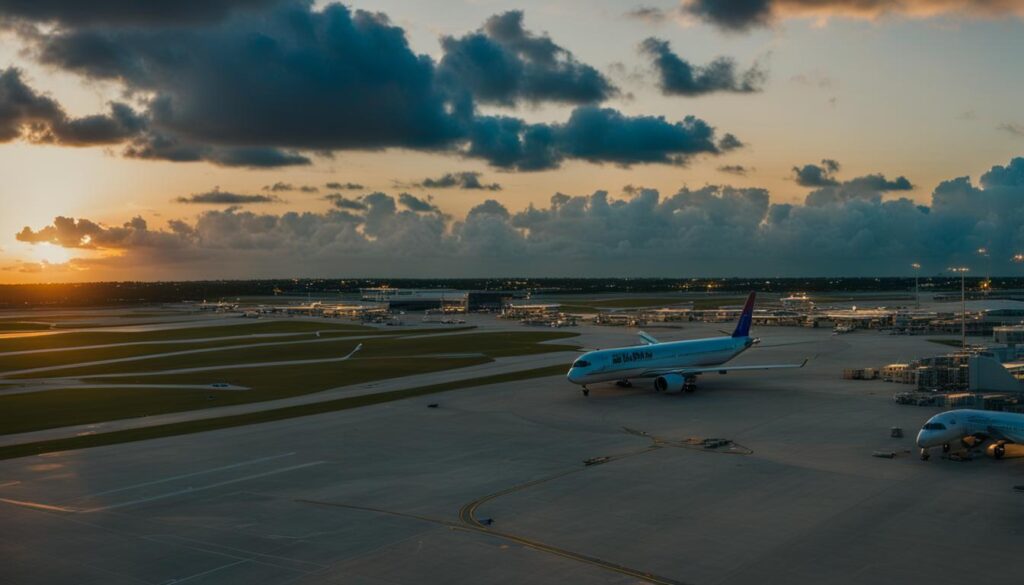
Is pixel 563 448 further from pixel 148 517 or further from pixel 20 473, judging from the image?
pixel 20 473

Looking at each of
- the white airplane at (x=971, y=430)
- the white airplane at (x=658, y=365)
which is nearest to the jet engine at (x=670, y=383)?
the white airplane at (x=658, y=365)

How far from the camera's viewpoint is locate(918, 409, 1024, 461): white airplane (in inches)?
1804

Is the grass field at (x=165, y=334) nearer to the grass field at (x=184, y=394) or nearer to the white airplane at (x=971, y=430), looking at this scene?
the grass field at (x=184, y=394)

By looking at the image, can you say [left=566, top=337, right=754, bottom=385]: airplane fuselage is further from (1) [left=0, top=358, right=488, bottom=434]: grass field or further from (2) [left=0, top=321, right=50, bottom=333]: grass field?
(2) [left=0, top=321, right=50, bottom=333]: grass field

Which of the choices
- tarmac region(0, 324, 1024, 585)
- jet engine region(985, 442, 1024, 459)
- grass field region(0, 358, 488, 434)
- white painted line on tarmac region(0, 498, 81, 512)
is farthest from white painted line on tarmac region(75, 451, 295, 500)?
jet engine region(985, 442, 1024, 459)

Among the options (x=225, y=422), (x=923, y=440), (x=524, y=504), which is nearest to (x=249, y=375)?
(x=225, y=422)

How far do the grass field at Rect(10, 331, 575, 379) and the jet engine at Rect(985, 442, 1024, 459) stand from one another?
6951cm

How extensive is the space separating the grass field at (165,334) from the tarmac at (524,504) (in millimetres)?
98016

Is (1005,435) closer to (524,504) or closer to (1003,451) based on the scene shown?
(1003,451)

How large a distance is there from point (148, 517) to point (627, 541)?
75.5ft

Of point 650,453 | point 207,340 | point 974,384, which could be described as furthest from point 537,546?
point 207,340

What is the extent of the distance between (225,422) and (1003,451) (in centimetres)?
5510

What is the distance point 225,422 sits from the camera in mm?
63250

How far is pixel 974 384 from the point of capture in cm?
6106
